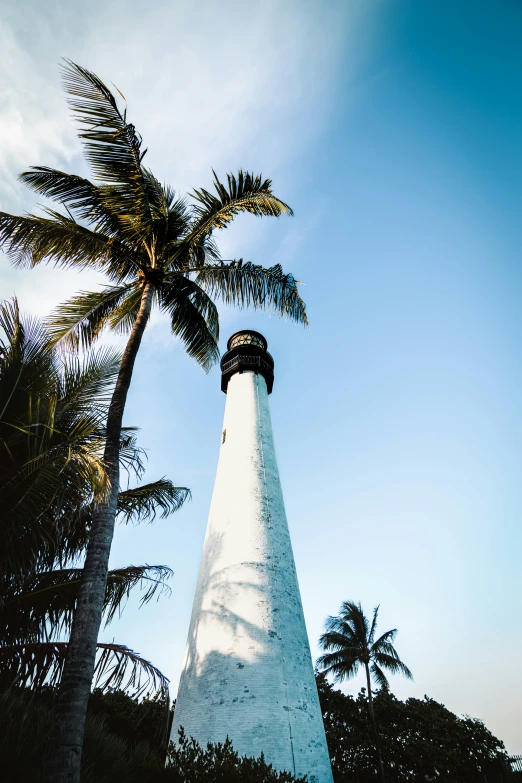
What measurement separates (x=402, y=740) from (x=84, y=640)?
26.8m

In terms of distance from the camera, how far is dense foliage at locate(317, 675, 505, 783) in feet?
74.0

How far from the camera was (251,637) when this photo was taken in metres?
9.40

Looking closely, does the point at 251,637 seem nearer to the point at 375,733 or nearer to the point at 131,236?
the point at 131,236

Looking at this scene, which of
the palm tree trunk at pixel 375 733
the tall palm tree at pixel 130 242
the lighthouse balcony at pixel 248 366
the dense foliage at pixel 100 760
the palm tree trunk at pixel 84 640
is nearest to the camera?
the palm tree trunk at pixel 84 640

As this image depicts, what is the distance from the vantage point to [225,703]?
8617 millimetres

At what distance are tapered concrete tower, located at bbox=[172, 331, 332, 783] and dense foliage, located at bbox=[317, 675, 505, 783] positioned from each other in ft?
59.9

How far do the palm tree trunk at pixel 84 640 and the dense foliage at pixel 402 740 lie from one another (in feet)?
78.6

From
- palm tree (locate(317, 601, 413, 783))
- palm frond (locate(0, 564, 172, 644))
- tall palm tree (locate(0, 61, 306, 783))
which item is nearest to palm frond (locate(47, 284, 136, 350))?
tall palm tree (locate(0, 61, 306, 783))

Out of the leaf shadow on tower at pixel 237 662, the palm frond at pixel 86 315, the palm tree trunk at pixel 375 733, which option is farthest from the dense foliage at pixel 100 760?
the palm tree trunk at pixel 375 733

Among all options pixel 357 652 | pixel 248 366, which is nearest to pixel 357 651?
pixel 357 652

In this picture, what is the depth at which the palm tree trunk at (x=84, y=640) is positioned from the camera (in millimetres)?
4223

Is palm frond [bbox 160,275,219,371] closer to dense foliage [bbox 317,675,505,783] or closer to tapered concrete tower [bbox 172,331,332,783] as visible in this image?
tapered concrete tower [bbox 172,331,332,783]

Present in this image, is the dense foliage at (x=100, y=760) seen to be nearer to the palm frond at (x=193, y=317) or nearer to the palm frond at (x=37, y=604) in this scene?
the palm frond at (x=37, y=604)

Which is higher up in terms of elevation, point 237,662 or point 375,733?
point 237,662
